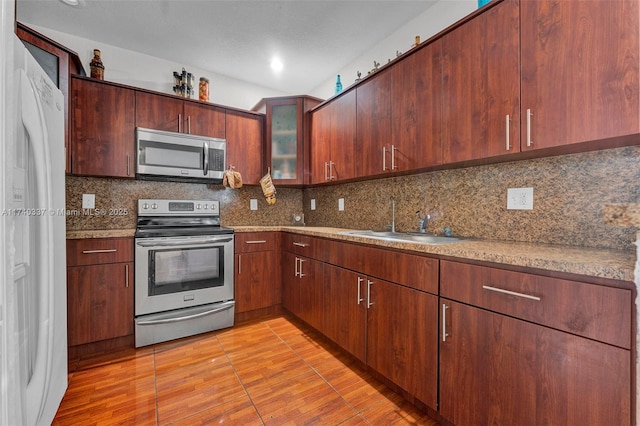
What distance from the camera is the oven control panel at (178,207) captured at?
2.60 meters

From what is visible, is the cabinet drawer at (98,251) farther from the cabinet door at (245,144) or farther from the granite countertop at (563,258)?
the granite countertop at (563,258)

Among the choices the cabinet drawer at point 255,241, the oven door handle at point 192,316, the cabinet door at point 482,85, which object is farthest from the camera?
the cabinet drawer at point 255,241

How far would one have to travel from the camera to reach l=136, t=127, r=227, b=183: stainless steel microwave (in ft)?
7.84

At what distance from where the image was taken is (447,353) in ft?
4.15

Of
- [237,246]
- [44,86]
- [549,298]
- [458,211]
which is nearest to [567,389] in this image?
[549,298]

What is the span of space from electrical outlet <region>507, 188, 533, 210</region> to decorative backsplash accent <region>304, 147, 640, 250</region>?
0.07 ft

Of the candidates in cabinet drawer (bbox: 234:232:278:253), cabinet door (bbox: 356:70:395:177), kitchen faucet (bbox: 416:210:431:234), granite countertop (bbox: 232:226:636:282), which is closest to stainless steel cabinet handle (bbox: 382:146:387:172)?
cabinet door (bbox: 356:70:395:177)

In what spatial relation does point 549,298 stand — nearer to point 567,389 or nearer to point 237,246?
point 567,389

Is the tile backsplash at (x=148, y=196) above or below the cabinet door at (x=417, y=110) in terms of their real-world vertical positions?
below

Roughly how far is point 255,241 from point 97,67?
6.69ft

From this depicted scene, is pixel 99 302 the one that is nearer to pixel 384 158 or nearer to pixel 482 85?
pixel 384 158

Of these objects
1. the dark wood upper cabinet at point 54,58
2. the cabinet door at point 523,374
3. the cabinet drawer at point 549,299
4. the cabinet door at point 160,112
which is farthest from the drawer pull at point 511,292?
the dark wood upper cabinet at point 54,58

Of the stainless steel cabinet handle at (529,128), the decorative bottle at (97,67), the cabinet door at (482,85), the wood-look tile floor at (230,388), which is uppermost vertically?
the decorative bottle at (97,67)

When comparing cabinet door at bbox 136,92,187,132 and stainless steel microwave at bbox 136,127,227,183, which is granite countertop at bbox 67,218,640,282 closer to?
stainless steel microwave at bbox 136,127,227,183
